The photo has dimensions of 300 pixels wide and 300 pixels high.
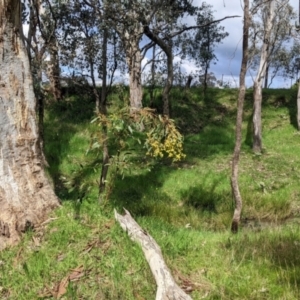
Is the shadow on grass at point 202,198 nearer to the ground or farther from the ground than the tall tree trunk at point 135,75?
nearer to the ground

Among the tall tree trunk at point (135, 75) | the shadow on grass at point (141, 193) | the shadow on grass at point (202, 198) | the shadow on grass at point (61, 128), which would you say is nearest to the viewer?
the shadow on grass at point (141, 193)

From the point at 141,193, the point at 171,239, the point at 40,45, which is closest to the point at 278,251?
the point at 171,239

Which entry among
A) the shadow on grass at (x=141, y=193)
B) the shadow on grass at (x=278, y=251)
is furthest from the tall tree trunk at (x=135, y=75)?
the shadow on grass at (x=278, y=251)

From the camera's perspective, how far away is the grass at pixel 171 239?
497cm

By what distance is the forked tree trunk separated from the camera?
607cm

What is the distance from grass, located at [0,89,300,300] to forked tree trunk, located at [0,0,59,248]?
275 millimetres

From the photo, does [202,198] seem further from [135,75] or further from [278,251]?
[135,75]

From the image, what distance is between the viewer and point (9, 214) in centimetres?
606

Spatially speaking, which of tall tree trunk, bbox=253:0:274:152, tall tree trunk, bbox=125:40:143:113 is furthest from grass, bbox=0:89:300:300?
tall tree trunk, bbox=125:40:143:113

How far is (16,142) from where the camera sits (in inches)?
244

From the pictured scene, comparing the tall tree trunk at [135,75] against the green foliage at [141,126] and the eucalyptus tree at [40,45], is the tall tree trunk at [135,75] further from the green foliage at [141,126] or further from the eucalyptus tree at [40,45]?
the green foliage at [141,126]

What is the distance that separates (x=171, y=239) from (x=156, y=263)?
1.19 meters

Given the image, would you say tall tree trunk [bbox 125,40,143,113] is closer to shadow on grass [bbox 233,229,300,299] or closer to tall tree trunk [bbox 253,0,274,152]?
Answer: tall tree trunk [bbox 253,0,274,152]

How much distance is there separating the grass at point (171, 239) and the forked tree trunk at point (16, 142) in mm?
275
